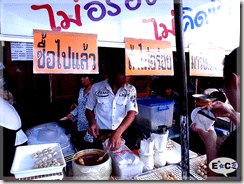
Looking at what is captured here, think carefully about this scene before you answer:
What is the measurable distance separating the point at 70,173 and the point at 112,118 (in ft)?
3.39

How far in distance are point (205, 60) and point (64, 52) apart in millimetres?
1446

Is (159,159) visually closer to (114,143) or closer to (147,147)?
(147,147)

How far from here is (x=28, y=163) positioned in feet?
4.06

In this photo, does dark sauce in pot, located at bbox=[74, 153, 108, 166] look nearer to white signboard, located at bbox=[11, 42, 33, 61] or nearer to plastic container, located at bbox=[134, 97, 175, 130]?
plastic container, located at bbox=[134, 97, 175, 130]

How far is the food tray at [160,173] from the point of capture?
1324 millimetres

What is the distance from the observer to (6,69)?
420 cm

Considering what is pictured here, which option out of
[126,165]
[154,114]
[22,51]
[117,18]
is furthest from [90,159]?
[22,51]

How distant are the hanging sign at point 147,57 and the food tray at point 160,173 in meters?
0.84

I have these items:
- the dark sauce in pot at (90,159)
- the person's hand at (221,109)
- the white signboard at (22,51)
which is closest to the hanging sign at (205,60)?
the person's hand at (221,109)

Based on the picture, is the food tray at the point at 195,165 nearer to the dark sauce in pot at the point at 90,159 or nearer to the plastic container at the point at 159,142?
the plastic container at the point at 159,142

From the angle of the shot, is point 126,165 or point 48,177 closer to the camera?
point 48,177

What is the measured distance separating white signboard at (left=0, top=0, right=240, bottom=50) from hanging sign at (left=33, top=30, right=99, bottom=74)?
0.05 meters

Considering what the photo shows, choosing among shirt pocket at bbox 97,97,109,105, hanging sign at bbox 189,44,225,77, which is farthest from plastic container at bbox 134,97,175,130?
hanging sign at bbox 189,44,225,77

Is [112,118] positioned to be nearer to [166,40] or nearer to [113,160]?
[113,160]
